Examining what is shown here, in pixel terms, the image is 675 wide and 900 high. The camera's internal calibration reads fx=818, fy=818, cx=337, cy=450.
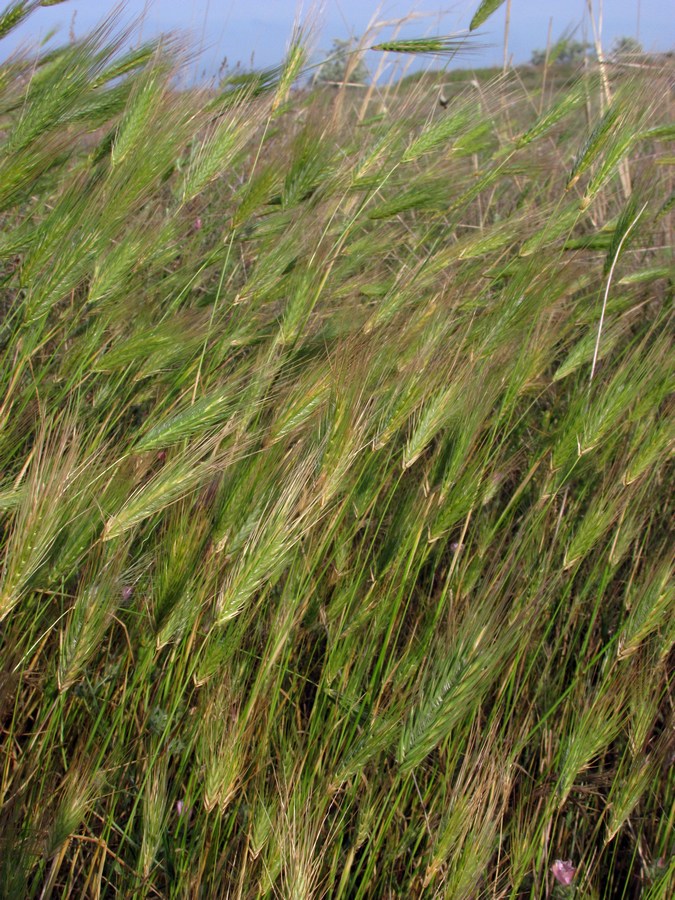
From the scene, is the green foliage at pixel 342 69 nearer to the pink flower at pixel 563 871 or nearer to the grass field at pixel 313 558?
the grass field at pixel 313 558

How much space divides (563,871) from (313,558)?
20.4 inches

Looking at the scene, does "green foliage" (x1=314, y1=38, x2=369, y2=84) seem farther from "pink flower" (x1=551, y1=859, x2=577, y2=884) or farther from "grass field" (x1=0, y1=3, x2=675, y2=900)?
"pink flower" (x1=551, y1=859, x2=577, y2=884)

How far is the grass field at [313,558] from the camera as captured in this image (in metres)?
0.92

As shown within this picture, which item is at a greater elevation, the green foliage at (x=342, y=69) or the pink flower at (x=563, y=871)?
the green foliage at (x=342, y=69)

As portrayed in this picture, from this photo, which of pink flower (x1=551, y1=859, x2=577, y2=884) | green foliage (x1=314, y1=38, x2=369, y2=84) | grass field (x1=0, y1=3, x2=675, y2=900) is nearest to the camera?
grass field (x1=0, y1=3, x2=675, y2=900)

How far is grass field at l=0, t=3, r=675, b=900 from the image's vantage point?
0.92 metres

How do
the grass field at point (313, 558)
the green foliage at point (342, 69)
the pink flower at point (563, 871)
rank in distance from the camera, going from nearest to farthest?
the grass field at point (313, 558)
the pink flower at point (563, 871)
the green foliage at point (342, 69)

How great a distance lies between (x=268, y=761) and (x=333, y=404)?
428 mm

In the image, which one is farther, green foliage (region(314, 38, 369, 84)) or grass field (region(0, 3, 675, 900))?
green foliage (region(314, 38, 369, 84))

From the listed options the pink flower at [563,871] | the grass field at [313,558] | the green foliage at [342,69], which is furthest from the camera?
the green foliage at [342,69]

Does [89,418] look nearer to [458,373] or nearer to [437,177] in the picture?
[458,373]

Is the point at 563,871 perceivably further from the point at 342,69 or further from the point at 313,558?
the point at 342,69

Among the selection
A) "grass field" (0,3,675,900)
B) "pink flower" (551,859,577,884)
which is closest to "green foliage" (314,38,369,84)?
"grass field" (0,3,675,900)

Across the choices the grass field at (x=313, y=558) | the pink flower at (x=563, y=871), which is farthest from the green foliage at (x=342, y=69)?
the pink flower at (x=563, y=871)
